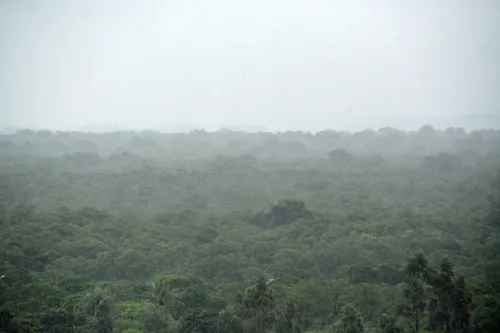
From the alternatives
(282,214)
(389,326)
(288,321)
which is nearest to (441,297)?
(389,326)

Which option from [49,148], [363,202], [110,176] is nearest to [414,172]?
[363,202]

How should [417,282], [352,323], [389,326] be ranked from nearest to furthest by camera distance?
1. [389,326]
2. [352,323]
3. [417,282]

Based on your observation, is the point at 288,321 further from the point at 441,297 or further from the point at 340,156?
the point at 340,156

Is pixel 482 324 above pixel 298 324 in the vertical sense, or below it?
above

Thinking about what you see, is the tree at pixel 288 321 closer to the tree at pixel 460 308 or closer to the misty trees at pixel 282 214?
the tree at pixel 460 308

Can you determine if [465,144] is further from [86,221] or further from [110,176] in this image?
[86,221]

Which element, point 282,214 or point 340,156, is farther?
point 340,156

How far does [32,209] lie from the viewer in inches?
2290

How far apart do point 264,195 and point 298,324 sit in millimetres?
39310

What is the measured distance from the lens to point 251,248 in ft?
147

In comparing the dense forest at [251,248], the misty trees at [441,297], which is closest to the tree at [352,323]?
the dense forest at [251,248]

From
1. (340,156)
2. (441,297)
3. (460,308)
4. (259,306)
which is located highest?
(340,156)

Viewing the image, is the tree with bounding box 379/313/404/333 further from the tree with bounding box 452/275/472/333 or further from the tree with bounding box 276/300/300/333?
the tree with bounding box 276/300/300/333

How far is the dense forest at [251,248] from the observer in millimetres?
28016
